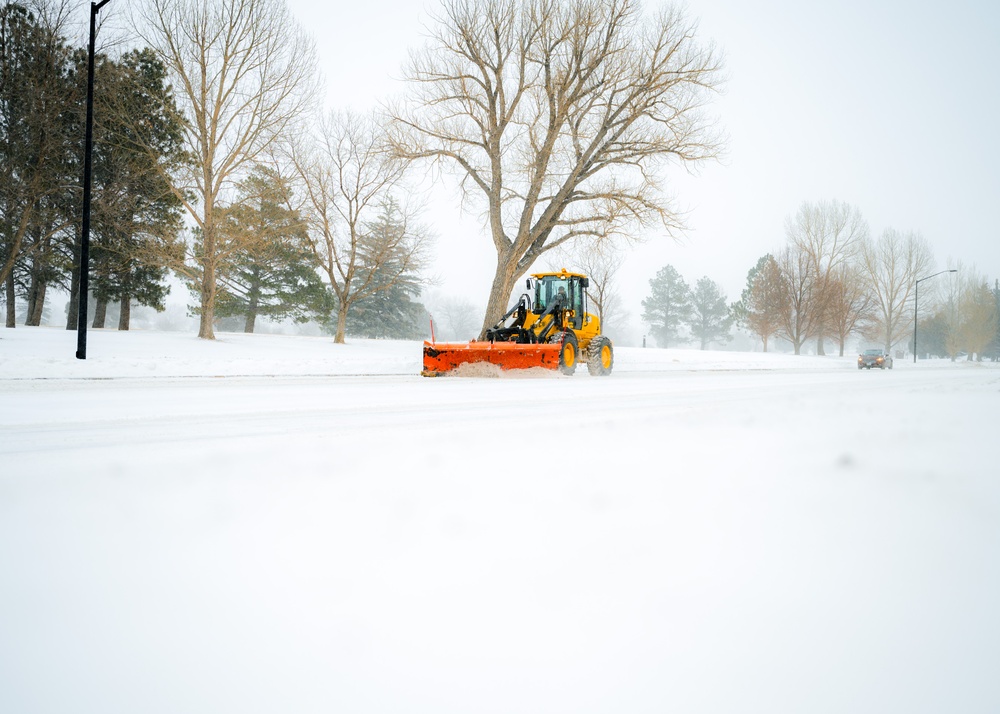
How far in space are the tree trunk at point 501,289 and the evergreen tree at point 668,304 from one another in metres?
64.3

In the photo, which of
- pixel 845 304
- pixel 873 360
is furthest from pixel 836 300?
pixel 873 360

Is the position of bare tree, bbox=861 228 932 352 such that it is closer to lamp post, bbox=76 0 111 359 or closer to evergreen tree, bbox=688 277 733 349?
evergreen tree, bbox=688 277 733 349

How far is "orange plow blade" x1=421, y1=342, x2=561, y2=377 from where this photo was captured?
40.1 feet

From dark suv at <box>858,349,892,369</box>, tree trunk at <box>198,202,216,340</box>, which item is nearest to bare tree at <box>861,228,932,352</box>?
dark suv at <box>858,349,892,369</box>

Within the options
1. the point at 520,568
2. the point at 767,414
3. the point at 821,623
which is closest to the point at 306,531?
the point at 520,568

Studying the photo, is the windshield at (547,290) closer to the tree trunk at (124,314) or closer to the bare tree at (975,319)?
the tree trunk at (124,314)

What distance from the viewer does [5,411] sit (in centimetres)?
495

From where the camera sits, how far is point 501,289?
62.9 feet

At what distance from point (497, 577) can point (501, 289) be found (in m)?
17.8

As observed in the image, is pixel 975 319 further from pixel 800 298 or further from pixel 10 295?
pixel 10 295

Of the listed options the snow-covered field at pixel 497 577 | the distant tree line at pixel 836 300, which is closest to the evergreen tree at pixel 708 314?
the distant tree line at pixel 836 300

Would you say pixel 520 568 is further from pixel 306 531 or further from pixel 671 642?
pixel 306 531

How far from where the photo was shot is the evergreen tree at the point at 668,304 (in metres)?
79.2

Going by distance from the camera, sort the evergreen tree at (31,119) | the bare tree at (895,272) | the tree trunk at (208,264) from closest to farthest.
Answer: the tree trunk at (208,264) < the evergreen tree at (31,119) < the bare tree at (895,272)
